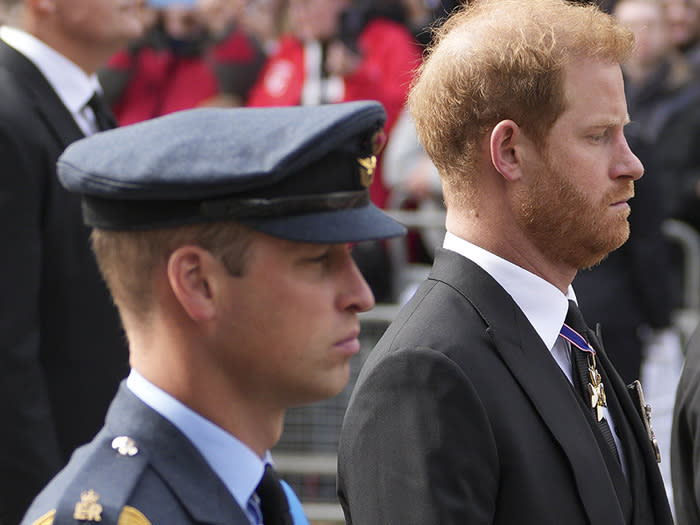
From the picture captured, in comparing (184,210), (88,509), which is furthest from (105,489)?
(184,210)

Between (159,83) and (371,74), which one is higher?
(371,74)

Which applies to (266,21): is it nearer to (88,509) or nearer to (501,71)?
(501,71)

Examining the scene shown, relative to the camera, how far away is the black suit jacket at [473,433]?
207 cm

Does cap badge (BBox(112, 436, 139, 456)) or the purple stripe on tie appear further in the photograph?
the purple stripe on tie

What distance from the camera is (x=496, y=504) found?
6.95ft

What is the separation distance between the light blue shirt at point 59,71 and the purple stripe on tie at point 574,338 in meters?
1.67

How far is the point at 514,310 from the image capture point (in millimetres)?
2328

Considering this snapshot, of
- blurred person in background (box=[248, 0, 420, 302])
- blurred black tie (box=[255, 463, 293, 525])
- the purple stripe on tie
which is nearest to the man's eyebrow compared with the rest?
the purple stripe on tie

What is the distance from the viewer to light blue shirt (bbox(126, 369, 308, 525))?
164cm

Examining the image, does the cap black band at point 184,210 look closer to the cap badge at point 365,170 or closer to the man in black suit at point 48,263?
the cap badge at point 365,170

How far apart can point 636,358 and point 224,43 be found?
504cm

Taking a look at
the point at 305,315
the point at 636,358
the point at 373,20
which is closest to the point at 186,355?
the point at 305,315

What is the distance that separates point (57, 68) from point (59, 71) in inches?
0.4

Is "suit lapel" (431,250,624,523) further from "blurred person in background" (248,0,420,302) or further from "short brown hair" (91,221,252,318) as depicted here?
"blurred person in background" (248,0,420,302)
